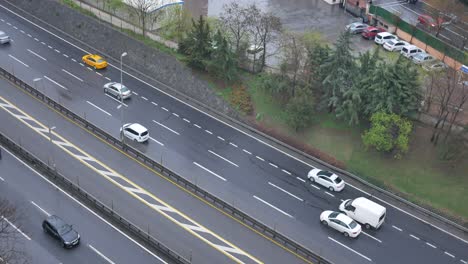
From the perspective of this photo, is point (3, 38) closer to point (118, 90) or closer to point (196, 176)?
point (118, 90)

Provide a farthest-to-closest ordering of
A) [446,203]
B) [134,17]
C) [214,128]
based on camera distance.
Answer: [134,17]
[214,128]
[446,203]

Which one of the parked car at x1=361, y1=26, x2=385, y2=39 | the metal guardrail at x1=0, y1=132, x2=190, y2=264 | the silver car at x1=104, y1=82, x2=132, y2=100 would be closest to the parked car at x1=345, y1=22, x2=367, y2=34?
the parked car at x1=361, y1=26, x2=385, y2=39

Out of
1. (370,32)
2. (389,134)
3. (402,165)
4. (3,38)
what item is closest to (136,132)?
(389,134)

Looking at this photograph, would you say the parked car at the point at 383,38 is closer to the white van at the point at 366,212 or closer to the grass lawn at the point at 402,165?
the grass lawn at the point at 402,165

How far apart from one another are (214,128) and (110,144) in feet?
36.0

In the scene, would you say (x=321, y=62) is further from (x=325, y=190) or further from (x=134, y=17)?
(x=134, y=17)

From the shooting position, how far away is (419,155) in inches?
2202

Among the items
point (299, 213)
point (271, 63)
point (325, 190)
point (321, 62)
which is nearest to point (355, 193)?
point (325, 190)

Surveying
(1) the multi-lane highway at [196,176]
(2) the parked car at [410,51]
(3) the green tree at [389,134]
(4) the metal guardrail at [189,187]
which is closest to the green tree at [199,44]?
(1) the multi-lane highway at [196,176]

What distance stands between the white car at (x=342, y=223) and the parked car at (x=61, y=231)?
2055 cm

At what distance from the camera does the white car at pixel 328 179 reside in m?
52.2

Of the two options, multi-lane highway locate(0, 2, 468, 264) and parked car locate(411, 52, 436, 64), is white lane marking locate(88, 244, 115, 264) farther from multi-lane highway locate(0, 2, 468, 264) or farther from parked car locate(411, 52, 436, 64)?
parked car locate(411, 52, 436, 64)

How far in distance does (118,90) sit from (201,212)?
2079 cm

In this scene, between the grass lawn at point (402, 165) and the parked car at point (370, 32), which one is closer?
the grass lawn at point (402, 165)
